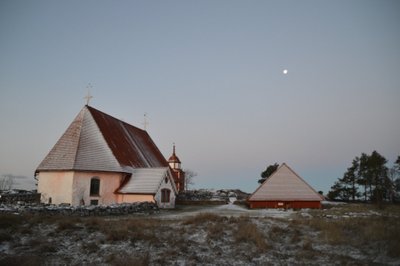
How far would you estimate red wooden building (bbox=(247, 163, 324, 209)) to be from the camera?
33.6 metres

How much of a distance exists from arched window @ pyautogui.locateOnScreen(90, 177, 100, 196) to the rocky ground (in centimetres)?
1274

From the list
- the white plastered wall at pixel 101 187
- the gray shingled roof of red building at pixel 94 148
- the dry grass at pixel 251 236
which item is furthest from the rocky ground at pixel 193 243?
the gray shingled roof of red building at pixel 94 148

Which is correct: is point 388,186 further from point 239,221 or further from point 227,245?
point 227,245

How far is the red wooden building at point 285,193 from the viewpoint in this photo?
3359 cm

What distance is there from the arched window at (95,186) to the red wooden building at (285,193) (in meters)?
16.0

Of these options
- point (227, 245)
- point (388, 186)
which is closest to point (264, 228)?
point (227, 245)

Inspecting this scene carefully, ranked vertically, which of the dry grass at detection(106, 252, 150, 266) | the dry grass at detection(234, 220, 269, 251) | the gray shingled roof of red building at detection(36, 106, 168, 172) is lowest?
the dry grass at detection(106, 252, 150, 266)

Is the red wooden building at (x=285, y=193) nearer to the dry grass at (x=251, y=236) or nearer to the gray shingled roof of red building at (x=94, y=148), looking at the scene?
the gray shingled roof of red building at (x=94, y=148)

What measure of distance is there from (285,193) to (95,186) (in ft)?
65.3

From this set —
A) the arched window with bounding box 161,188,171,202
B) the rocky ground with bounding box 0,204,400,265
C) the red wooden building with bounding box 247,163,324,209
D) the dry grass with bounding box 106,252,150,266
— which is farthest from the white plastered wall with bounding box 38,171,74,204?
the red wooden building with bounding box 247,163,324,209

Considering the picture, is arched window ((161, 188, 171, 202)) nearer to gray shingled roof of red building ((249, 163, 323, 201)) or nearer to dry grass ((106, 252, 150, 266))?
gray shingled roof of red building ((249, 163, 323, 201))

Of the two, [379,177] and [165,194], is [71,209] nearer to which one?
[165,194]

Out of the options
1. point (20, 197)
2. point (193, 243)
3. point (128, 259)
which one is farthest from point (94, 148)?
point (128, 259)

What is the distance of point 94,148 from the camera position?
29.3 meters
